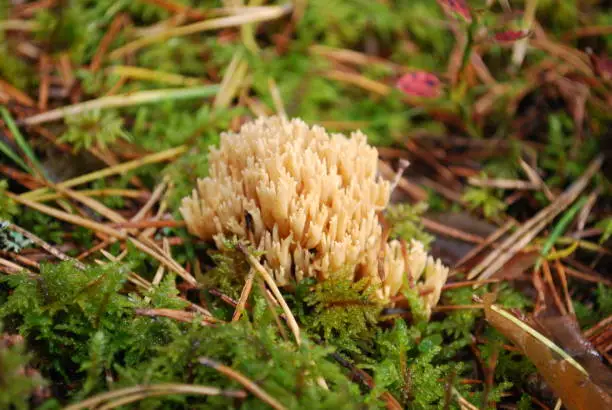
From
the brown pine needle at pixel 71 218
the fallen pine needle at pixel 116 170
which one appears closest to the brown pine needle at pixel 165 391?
the brown pine needle at pixel 71 218

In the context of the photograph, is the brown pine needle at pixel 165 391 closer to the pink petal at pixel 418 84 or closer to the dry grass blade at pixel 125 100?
the dry grass blade at pixel 125 100

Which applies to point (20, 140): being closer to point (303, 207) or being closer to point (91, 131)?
point (91, 131)

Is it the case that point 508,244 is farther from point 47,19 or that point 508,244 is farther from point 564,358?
point 47,19

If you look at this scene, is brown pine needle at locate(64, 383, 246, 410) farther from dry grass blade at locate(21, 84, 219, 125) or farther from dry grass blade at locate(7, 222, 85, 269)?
dry grass blade at locate(21, 84, 219, 125)

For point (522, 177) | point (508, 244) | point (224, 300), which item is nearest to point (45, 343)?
point (224, 300)

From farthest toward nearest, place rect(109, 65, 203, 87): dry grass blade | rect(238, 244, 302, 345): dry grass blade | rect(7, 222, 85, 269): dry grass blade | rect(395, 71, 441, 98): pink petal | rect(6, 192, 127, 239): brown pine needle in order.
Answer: rect(109, 65, 203, 87): dry grass blade
rect(395, 71, 441, 98): pink petal
rect(6, 192, 127, 239): brown pine needle
rect(7, 222, 85, 269): dry grass blade
rect(238, 244, 302, 345): dry grass blade

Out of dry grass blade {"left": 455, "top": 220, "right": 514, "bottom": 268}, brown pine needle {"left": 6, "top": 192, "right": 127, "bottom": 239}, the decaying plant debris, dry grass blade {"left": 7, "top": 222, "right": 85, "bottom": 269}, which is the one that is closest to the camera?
the decaying plant debris

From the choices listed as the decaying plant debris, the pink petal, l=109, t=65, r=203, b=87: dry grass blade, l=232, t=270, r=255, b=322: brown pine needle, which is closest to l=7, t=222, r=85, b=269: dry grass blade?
the decaying plant debris
